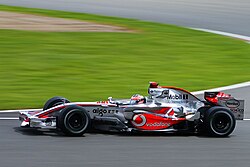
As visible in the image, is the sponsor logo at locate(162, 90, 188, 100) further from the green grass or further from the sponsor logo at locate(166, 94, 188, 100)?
the green grass

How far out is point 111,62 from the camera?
1889cm

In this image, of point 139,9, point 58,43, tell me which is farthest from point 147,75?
point 139,9

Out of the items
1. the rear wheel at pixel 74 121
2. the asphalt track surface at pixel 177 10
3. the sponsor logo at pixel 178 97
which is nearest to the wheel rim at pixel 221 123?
the sponsor logo at pixel 178 97

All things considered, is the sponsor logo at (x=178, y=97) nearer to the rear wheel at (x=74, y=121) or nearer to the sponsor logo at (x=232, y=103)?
the sponsor logo at (x=232, y=103)

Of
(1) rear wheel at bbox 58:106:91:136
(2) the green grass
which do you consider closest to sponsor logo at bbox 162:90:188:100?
(1) rear wheel at bbox 58:106:91:136

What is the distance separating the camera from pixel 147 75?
1745 centimetres

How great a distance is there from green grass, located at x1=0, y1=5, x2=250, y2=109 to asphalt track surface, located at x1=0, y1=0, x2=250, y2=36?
8.06 ft

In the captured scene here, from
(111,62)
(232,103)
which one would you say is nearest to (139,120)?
(232,103)

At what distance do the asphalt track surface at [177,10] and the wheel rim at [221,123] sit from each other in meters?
15.0

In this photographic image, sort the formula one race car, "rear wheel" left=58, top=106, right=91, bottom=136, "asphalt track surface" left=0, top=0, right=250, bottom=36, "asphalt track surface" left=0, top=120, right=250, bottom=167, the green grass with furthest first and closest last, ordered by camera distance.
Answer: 1. "asphalt track surface" left=0, top=0, right=250, bottom=36
2. the green grass
3. the formula one race car
4. "rear wheel" left=58, top=106, right=91, bottom=136
5. "asphalt track surface" left=0, top=120, right=250, bottom=167

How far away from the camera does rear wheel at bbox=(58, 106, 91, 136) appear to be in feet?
33.2

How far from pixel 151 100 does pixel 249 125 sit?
1914 mm

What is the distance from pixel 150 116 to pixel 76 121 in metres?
1.06

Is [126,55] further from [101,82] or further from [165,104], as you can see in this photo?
[165,104]
